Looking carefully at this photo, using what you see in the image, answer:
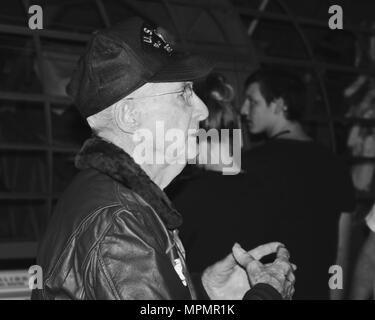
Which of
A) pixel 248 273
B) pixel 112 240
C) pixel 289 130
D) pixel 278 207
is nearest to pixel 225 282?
pixel 248 273

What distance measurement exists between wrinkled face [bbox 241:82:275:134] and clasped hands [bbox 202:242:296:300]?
1311 millimetres

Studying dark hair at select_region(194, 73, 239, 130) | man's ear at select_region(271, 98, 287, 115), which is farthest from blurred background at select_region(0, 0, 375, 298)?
dark hair at select_region(194, 73, 239, 130)

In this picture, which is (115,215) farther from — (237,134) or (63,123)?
(63,123)

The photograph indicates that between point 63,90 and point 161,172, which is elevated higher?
point 63,90

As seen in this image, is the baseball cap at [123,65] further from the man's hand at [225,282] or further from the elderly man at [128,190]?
the man's hand at [225,282]

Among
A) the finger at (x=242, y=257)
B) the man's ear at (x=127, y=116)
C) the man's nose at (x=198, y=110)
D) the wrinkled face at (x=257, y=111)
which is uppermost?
the wrinkled face at (x=257, y=111)

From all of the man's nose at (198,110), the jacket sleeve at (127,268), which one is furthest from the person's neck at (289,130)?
the jacket sleeve at (127,268)

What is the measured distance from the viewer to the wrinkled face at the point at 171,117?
1612 mm

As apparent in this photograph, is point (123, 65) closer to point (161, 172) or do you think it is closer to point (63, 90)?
point (161, 172)

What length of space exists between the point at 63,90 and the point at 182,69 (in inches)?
76.2

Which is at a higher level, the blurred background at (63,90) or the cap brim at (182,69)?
the blurred background at (63,90)

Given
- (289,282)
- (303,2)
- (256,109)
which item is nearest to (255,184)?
(256,109)

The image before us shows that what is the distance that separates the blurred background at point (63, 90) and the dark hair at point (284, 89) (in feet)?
0.70

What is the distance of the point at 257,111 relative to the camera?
3109 mm
